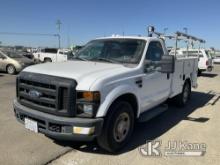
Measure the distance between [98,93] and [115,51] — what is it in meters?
1.83

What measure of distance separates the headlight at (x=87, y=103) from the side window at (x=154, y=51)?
1.86 m

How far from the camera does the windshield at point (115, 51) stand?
5.43 m

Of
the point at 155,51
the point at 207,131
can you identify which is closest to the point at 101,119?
the point at 155,51

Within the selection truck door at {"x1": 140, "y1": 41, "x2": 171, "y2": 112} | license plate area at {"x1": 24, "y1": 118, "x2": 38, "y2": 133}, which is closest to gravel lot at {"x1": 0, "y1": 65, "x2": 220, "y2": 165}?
license plate area at {"x1": 24, "y1": 118, "x2": 38, "y2": 133}

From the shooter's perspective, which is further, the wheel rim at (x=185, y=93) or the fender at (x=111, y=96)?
the wheel rim at (x=185, y=93)

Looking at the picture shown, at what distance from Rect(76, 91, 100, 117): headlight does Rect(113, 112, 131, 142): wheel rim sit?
2.11 ft

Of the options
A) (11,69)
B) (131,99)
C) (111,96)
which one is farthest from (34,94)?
(11,69)

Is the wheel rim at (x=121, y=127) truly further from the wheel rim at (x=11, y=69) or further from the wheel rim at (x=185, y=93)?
the wheel rim at (x=11, y=69)

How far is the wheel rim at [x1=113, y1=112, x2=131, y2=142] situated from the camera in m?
4.66

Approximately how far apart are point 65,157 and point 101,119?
0.97 m

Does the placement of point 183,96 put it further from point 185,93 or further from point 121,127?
point 121,127

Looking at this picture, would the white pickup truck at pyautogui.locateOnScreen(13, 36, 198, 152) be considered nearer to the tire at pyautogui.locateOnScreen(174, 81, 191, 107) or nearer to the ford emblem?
the ford emblem

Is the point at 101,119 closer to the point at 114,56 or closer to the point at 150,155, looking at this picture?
the point at 150,155

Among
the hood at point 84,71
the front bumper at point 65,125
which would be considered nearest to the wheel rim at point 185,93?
the hood at point 84,71
